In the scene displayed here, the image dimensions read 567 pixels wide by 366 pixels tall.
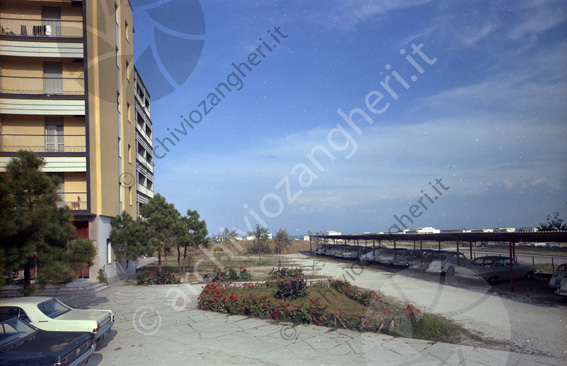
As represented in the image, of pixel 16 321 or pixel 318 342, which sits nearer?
pixel 16 321

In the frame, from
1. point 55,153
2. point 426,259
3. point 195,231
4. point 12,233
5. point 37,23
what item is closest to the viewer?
point 12,233

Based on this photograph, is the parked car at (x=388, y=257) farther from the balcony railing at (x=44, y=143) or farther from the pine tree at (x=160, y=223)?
the balcony railing at (x=44, y=143)

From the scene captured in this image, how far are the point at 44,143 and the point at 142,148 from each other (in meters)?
14.8

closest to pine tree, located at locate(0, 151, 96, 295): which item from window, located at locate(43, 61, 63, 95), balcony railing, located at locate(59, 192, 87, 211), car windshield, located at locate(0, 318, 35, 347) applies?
car windshield, located at locate(0, 318, 35, 347)

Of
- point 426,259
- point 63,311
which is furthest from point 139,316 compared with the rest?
point 426,259

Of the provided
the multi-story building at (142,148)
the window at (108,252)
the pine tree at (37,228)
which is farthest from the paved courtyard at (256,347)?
the multi-story building at (142,148)

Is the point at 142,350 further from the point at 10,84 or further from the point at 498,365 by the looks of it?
the point at 10,84

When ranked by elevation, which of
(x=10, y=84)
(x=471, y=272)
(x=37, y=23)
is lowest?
(x=471, y=272)

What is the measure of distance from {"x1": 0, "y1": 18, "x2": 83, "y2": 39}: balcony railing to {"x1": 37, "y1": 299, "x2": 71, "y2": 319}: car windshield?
58.1ft

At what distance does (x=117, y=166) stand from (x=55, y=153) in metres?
4.90

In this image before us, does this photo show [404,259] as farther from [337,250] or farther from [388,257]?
[337,250]

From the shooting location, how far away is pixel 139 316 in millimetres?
13047

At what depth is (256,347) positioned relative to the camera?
9359 millimetres

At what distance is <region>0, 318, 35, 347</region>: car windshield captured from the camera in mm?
7194
